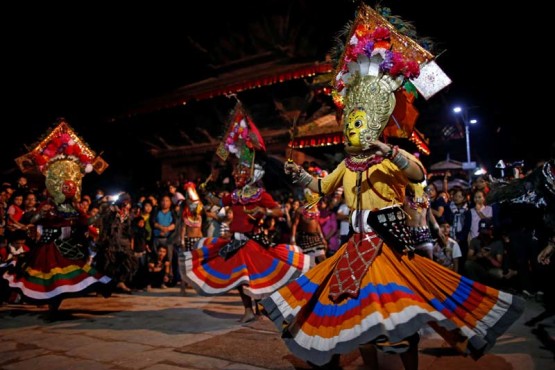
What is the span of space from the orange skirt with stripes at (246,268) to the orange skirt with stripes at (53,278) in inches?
58.1

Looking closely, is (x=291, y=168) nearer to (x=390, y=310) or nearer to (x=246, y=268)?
(x=390, y=310)

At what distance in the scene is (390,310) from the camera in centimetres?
252

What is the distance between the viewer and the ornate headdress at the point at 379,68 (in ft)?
10.0

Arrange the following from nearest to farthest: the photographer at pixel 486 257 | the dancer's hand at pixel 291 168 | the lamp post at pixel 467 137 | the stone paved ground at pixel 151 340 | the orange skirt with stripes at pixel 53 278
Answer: the dancer's hand at pixel 291 168 < the stone paved ground at pixel 151 340 < the orange skirt with stripes at pixel 53 278 < the photographer at pixel 486 257 < the lamp post at pixel 467 137

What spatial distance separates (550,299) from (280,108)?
994 cm

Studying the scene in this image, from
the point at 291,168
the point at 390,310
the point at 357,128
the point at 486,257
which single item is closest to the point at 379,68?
the point at 357,128

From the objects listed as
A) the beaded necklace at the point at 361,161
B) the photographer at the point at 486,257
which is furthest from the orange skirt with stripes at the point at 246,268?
the photographer at the point at 486,257

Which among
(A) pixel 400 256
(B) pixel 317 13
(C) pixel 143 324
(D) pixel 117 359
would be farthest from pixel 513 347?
(B) pixel 317 13

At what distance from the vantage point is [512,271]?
726 cm

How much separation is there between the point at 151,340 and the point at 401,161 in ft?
11.2

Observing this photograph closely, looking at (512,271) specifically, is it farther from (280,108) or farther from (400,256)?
(280,108)

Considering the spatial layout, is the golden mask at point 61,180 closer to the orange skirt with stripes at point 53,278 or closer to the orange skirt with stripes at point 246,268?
the orange skirt with stripes at point 53,278

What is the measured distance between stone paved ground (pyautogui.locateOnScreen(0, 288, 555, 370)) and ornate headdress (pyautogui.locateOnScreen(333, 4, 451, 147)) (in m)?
2.25

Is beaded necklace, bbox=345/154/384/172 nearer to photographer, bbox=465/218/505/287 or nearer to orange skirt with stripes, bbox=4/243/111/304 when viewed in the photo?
orange skirt with stripes, bbox=4/243/111/304
